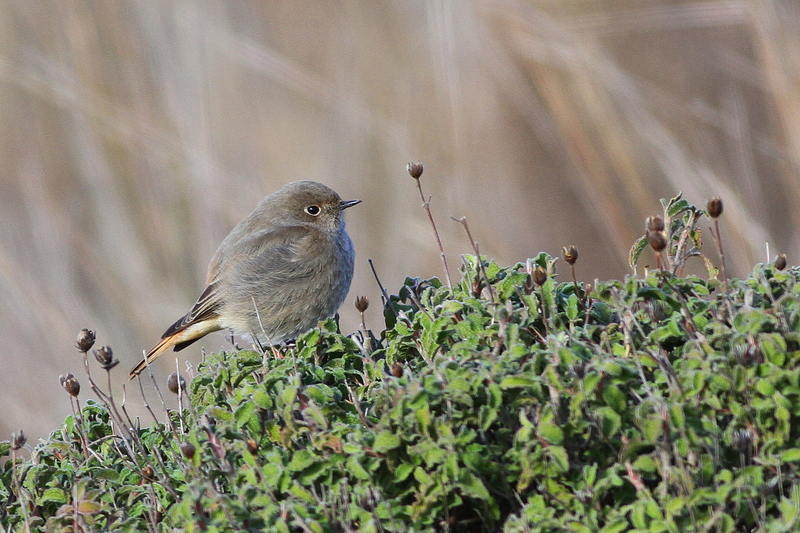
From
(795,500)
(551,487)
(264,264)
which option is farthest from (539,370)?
(264,264)

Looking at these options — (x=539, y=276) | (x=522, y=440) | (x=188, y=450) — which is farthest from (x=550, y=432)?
(x=188, y=450)

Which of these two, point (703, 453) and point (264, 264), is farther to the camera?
point (264, 264)

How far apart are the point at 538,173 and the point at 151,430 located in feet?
15.8

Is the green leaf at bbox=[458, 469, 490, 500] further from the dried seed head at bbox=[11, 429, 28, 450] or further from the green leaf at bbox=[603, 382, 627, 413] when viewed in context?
the dried seed head at bbox=[11, 429, 28, 450]

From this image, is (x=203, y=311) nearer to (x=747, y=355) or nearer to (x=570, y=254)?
(x=570, y=254)

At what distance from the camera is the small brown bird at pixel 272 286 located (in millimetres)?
4930

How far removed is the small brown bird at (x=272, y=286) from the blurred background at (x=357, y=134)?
3.81ft

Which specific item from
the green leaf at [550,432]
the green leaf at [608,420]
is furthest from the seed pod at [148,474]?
the green leaf at [608,420]

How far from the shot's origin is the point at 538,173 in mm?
7164

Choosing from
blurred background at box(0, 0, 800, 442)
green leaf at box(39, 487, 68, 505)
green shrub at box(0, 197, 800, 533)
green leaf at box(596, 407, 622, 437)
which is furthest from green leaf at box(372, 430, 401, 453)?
blurred background at box(0, 0, 800, 442)

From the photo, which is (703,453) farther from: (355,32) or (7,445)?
(355,32)

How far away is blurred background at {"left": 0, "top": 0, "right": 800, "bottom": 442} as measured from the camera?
19.0 feet

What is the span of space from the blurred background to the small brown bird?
3.81 feet

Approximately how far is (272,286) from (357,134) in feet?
5.68
